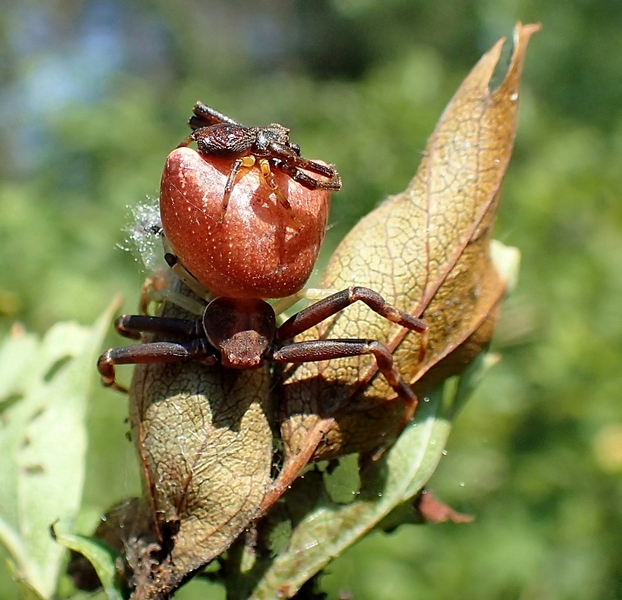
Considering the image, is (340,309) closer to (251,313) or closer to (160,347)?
(251,313)

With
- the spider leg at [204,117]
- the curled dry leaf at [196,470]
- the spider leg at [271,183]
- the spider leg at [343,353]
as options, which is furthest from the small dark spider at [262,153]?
the curled dry leaf at [196,470]

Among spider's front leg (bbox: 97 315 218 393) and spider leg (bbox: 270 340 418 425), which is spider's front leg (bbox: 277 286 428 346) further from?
spider's front leg (bbox: 97 315 218 393)

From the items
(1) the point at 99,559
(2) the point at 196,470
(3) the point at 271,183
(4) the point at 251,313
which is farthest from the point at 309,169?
(1) the point at 99,559

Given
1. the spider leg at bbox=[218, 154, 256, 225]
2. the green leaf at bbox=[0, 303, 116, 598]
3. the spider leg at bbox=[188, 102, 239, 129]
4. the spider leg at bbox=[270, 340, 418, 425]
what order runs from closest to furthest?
the spider leg at bbox=[218, 154, 256, 225] → the spider leg at bbox=[270, 340, 418, 425] → the spider leg at bbox=[188, 102, 239, 129] → the green leaf at bbox=[0, 303, 116, 598]

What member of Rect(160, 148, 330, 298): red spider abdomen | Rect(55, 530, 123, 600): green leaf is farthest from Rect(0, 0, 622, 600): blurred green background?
Rect(160, 148, 330, 298): red spider abdomen

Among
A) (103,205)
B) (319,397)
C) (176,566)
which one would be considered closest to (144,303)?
(319,397)

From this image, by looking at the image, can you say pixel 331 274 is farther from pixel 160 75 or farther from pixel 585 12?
pixel 160 75
